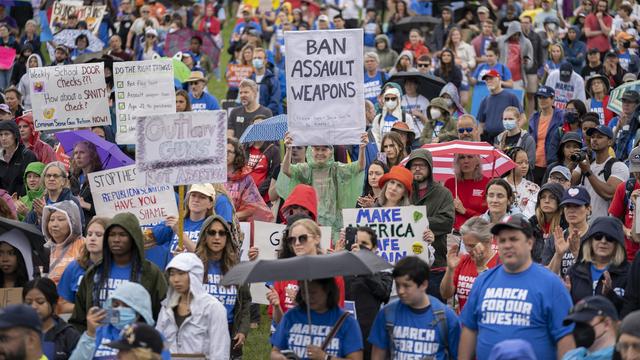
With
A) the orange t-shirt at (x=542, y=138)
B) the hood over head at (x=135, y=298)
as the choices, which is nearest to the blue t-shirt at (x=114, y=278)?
the hood over head at (x=135, y=298)

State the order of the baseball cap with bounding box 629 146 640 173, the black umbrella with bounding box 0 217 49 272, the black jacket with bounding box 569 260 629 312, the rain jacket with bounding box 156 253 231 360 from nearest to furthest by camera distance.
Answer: the rain jacket with bounding box 156 253 231 360
the black jacket with bounding box 569 260 629 312
the black umbrella with bounding box 0 217 49 272
the baseball cap with bounding box 629 146 640 173

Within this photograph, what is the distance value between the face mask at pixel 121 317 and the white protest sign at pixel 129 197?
10.9ft

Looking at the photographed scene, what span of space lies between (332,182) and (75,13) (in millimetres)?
16332

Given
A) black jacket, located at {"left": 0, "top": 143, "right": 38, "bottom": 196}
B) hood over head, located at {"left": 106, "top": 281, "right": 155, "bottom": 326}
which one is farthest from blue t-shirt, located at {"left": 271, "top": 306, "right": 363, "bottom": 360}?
black jacket, located at {"left": 0, "top": 143, "right": 38, "bottom": 196}

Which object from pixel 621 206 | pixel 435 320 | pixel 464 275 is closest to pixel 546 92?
pixel 621 206

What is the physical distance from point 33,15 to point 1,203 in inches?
816

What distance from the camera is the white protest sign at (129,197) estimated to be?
41.4 feet

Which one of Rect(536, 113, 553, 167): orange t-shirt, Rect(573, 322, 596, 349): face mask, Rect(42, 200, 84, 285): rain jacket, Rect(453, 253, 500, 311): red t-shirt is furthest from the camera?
Rect(536, 113, 553, 167): orange t-shirt

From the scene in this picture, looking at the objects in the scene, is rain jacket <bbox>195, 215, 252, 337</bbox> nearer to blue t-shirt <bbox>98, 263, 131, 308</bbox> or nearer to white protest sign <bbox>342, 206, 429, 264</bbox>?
blue t-shirt <bbox>98, 263, 131, 308</bbox>

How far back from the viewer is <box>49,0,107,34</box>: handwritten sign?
2823 cm

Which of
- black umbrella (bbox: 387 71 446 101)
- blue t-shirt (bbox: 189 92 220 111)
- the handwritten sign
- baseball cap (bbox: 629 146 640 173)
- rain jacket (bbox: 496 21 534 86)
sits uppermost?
the handwritten sign

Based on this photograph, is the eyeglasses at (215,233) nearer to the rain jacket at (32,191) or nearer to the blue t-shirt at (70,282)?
the blue t-shirt at (70,282)

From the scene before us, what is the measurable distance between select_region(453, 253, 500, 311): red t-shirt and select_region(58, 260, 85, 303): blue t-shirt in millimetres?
2828

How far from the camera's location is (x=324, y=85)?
42.0 ft
